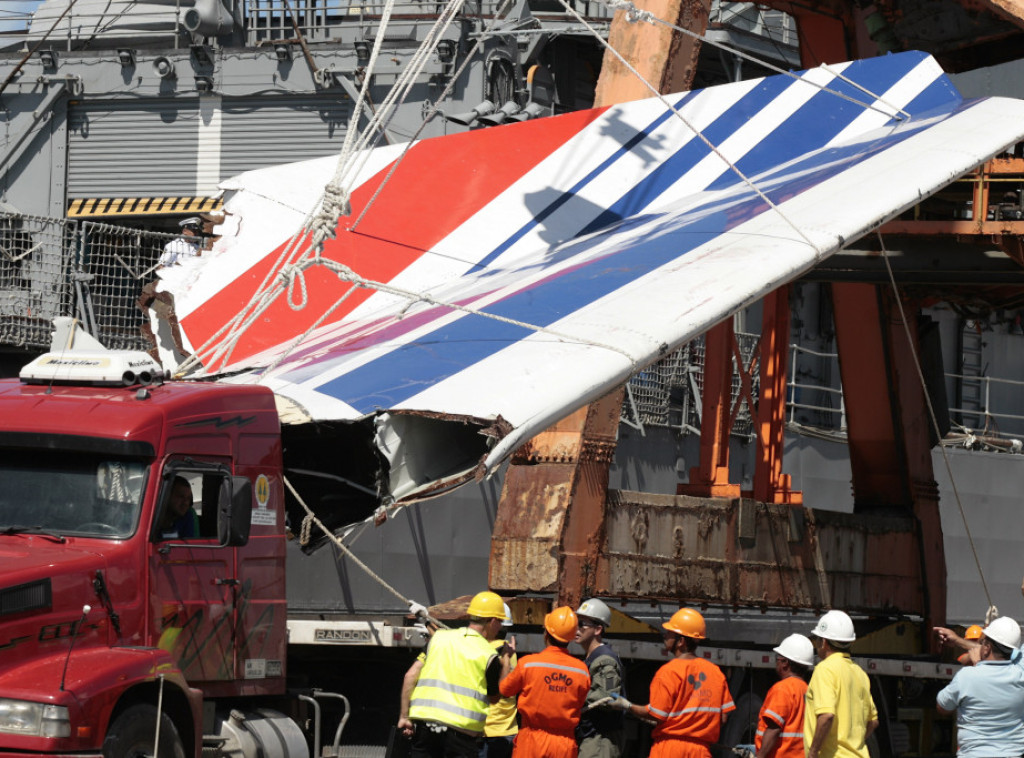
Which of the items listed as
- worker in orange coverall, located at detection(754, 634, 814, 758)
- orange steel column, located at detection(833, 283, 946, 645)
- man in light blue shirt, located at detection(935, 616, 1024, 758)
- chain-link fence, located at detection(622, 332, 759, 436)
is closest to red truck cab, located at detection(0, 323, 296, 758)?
worker in orange coverall, located at detection(754, 634, 814, 758)

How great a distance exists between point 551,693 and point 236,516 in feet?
7.74

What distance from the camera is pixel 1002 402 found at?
29188 mm

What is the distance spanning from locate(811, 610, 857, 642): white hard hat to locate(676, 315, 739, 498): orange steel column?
7027 millimetres

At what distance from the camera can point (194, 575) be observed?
8750 millimetres

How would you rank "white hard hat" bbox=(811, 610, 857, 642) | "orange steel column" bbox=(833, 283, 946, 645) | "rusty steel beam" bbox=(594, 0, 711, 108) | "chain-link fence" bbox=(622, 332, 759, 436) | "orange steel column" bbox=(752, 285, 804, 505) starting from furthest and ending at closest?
"chain-link fence" bbox=(622, 332, 759, 436) → "orange steel column" bbox=(833, 283, 946, 645) → "orange steel column" bbox=(752, 285, 804, 505) → "rusty steel beam" bbox=(594, 0, 711, 108) → "white hard hat" bbox=(811, 610, 857, 642)

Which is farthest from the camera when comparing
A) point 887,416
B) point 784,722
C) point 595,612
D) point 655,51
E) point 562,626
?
point 887,416

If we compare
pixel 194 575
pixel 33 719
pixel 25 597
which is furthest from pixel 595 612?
pixel 33 719

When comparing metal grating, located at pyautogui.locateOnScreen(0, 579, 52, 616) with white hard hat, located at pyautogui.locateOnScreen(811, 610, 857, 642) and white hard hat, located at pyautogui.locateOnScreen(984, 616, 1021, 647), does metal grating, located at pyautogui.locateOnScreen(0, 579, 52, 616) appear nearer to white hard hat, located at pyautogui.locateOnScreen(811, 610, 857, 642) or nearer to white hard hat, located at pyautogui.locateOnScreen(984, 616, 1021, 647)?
white hard hat, located at pyautogui.locateOnScreen(811, 610, 857, 642)

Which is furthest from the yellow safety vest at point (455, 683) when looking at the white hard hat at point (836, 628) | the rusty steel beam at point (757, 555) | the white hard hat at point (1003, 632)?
the rusty steel beam at point (757, 555)

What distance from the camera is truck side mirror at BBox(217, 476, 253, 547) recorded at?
8516mm

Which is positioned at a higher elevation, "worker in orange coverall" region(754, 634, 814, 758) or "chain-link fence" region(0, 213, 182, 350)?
"chain-link fence" region(0, 213, 182, 350)

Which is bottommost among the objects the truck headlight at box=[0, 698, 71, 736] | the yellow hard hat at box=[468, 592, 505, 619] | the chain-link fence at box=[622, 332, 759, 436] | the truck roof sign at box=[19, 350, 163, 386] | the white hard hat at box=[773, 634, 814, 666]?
the truck headlight at box=[0, 698, 71, 736]

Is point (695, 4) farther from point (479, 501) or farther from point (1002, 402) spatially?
point (1002, 402)

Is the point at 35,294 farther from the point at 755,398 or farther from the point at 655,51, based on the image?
the point at 755,398
